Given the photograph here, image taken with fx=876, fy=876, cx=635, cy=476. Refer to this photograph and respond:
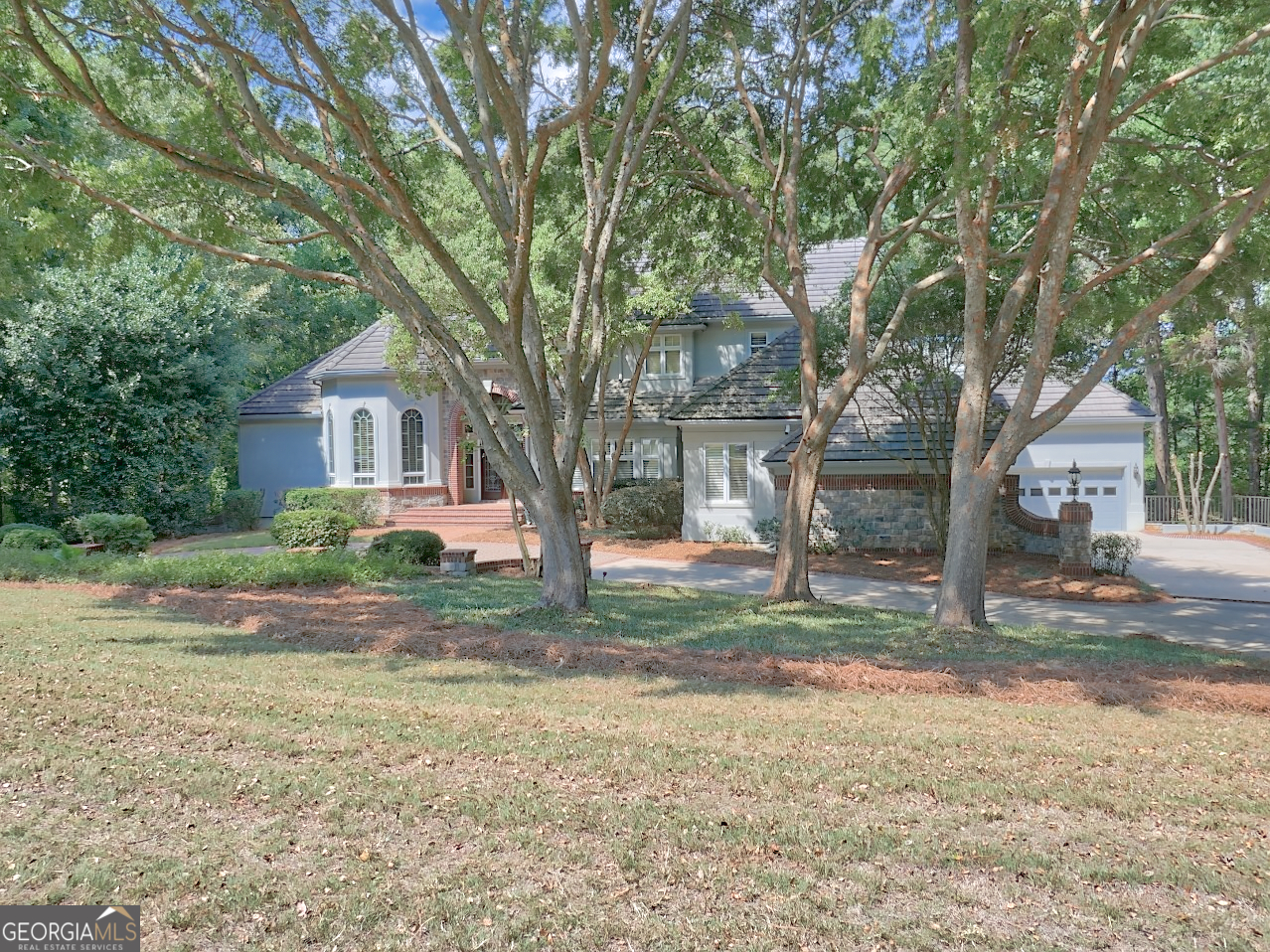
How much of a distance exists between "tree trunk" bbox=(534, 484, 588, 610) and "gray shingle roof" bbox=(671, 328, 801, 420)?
1011cm

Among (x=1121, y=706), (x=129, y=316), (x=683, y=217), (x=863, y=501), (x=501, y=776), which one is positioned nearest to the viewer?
(x=501, y=776)

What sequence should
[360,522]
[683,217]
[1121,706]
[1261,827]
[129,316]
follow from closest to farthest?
1. [1261,827]
2. [1121,706]
3. [683,217]
4. [129,316]
5. [360,522]

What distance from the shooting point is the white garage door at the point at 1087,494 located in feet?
78.7

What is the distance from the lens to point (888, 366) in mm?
16844

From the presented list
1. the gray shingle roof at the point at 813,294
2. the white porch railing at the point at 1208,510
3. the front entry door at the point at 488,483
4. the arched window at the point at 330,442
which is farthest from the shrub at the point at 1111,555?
the arched window at the point at 330,442

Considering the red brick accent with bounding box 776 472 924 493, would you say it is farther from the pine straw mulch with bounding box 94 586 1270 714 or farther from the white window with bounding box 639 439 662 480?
the pine straw mulch with bounding box 94 586 1270 714

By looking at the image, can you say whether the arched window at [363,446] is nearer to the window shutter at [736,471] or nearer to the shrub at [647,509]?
the shrub at [647,509]

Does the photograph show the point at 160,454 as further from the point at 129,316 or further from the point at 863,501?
the point at 863,501

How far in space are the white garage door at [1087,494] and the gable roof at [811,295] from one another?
7.68m

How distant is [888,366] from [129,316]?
748 inches

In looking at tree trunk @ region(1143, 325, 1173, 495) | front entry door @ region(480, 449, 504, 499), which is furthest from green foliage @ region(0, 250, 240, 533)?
tree trunk @ region(1143, 325, 1173, 495)

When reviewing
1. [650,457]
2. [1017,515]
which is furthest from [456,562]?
[1017,515]

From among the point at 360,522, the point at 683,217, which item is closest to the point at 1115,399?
the point at 683,217

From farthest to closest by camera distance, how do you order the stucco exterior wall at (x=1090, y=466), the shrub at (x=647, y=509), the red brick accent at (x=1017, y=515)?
the stucco exterior wall at (x=1090, y=466)
the shrub at (x=647, y=509)
the red brick accent at (x=1017, y=515)
